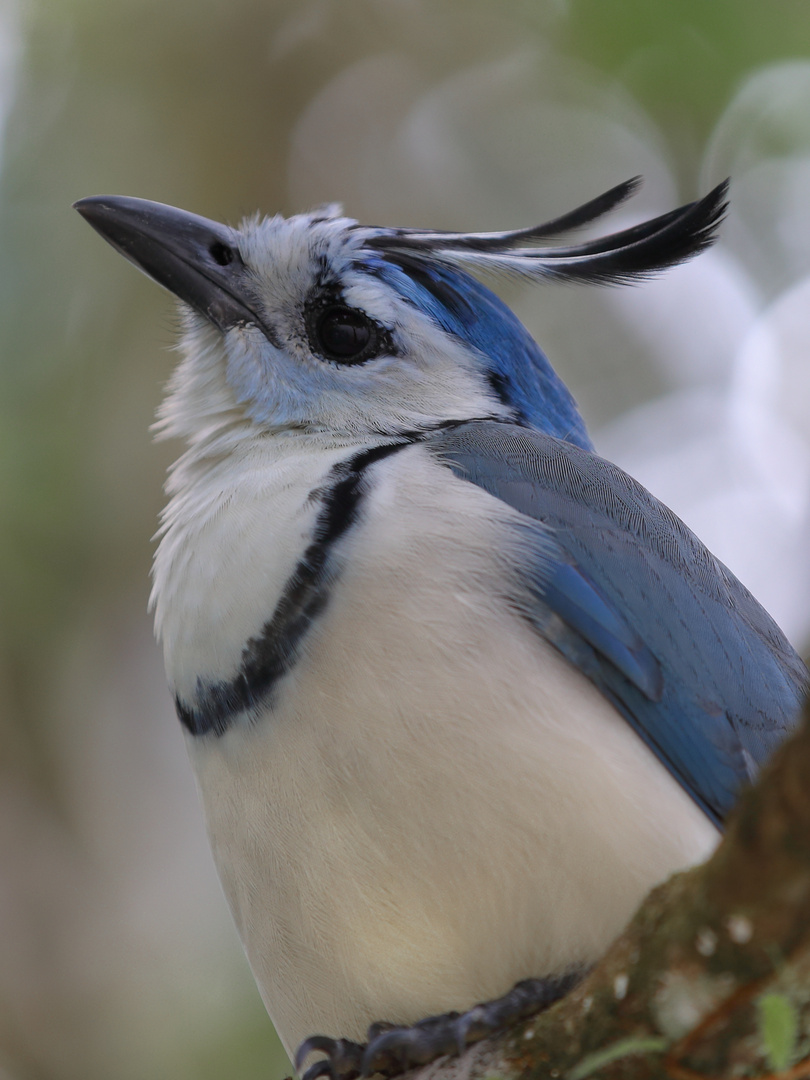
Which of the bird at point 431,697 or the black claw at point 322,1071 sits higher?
the bird at point 431,697

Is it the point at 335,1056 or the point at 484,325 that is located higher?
the point at 484,325

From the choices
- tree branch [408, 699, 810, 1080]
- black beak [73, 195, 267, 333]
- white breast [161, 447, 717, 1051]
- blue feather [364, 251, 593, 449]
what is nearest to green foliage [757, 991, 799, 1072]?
tree branch [408, 699, 810, 1080]

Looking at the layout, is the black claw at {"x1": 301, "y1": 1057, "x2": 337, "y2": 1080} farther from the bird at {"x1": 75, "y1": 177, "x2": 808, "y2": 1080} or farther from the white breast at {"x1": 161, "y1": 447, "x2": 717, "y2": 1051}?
the white breast at {"x1": 161, "y1": 447, "x2": 717, "y2": 1051}

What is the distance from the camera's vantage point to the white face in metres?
4.14

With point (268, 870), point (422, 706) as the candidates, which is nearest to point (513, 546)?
point (422, 706)

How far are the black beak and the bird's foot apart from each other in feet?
7.96

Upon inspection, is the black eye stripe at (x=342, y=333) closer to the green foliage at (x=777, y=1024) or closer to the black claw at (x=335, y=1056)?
the black claw at (x=335, y=1056)

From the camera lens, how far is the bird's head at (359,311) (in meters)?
4.19

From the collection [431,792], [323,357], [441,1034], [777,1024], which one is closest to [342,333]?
[323,357]

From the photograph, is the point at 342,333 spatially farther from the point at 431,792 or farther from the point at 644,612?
the point at 431,792

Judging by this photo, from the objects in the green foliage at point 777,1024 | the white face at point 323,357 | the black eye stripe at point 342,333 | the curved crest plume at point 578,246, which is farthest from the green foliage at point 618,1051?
the curved crest plume at point 578,246

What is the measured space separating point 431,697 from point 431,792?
9.5 inches

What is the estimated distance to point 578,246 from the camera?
4.61 meters

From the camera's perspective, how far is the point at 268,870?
11.2 feet
